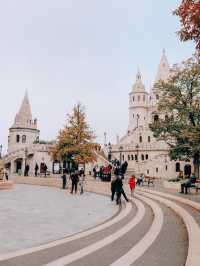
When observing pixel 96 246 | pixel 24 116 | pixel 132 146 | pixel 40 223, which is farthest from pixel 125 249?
pixel 24 116

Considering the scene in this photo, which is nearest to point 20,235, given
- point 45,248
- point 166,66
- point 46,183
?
point 45,248

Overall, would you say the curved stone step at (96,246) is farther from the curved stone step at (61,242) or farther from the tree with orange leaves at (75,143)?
the tree with orange leaves at (75,143)

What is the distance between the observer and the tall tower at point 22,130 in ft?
232

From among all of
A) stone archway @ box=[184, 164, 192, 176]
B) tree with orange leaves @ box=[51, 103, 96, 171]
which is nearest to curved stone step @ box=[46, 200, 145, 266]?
tree with orange leaves @ box=[51, 103, 96, 171]

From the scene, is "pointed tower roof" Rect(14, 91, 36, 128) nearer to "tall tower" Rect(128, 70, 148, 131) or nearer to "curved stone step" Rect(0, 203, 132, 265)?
"tall tower" Rect(128, 70, 148, 131)

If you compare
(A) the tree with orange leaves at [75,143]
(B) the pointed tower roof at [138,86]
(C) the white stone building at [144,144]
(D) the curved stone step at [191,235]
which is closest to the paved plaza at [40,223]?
(D) the curved stone step at [191,235]

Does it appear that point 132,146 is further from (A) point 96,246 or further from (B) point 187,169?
(A) point 96,246

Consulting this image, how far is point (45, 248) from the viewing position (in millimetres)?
7121

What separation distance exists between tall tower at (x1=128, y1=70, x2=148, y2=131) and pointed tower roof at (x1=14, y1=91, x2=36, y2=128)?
32.1 m

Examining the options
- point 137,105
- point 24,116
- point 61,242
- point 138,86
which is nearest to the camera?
point 61,242

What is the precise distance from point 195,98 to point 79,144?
1387 centimetres

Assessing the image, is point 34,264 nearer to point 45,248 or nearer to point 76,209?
point 45,248

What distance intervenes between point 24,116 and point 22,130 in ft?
11.4

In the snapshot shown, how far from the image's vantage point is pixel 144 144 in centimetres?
5984
